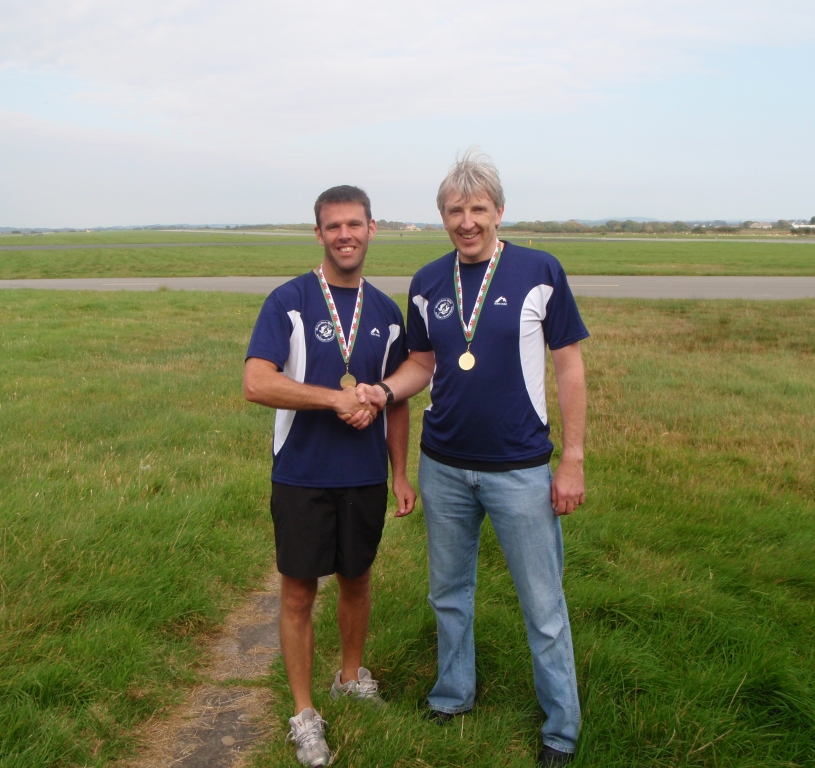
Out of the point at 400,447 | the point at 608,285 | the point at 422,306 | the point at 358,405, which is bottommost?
the point at 608,285

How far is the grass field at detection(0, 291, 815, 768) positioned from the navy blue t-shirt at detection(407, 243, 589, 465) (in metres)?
1.14

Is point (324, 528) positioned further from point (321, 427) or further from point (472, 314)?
point (472, 314)

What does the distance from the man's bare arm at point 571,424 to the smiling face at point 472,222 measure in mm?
475

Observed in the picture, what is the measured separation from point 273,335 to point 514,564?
4.06 ft

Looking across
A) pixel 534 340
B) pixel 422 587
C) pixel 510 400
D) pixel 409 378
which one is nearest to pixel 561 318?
pixel 534 340

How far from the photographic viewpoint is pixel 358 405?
110 inches

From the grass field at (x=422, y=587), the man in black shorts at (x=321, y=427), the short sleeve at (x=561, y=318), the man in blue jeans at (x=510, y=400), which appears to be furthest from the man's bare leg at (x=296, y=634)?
the short sleeve at (x=561, y=318)

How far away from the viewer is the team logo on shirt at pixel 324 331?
293 centimetres

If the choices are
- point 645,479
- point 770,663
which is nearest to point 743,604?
point 770,663

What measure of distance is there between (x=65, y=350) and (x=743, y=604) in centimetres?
985

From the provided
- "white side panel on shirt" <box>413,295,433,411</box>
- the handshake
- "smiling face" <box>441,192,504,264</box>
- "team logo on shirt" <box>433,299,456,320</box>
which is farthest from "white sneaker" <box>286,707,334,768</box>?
"smiling face" <box>441,192,504,264</box>

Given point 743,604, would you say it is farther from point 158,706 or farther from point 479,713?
point 158,706

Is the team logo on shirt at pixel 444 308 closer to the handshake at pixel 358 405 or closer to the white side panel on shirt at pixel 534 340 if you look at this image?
the white side panel on shirt at pixel 534 340

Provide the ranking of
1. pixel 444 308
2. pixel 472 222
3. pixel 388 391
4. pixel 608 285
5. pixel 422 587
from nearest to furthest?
pixel 472 222 < pixel 444 308 < pixel 388 391 < pixel 422 587 < pixel 608 285
